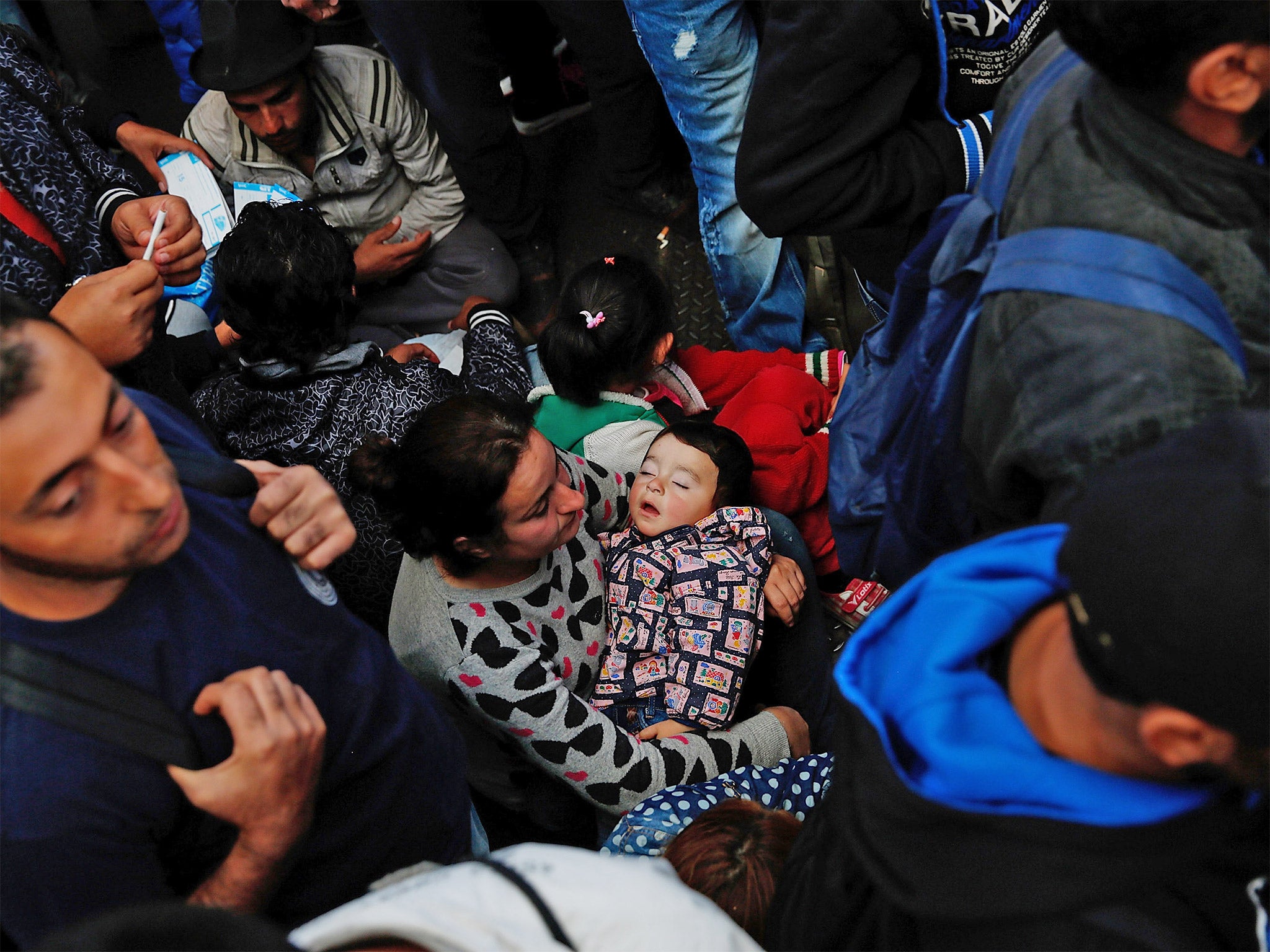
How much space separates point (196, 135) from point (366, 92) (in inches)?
24.5

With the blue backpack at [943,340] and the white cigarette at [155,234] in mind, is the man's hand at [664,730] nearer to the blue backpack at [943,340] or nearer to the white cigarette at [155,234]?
the blue backpack at [943,340]

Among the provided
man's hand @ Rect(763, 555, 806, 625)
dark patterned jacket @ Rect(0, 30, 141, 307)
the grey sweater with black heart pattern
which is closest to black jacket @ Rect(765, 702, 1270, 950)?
the grey sweater with black heart pattern

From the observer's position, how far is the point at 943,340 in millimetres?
1511

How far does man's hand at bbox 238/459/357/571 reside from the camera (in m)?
1.37

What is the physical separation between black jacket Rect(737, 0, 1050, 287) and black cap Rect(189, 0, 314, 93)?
1662 millimetres

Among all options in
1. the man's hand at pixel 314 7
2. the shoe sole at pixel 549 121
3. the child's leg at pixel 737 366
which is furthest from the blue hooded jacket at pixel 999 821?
the shoe sole at pixel 549 121

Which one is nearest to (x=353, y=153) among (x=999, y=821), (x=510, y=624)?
(x=510, y=624)

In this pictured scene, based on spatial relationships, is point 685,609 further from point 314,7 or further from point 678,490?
point 314,7

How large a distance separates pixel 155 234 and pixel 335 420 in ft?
1.86

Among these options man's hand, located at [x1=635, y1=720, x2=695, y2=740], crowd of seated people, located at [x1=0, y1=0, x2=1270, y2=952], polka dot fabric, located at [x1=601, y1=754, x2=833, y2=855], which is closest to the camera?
crowd of seated people, located at [x1=0, y1=0, x2=1270, y2=952]

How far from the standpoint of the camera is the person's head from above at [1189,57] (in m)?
1.05

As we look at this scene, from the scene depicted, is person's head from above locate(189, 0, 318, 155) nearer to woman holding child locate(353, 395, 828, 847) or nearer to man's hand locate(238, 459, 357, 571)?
woman holding child locate(353, 395, 828, 847)

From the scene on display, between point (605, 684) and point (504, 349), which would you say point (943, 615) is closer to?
point (605, 684)

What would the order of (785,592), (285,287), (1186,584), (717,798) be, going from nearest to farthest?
(1186,584)
(717,798)
(785,592)
(285,287)
